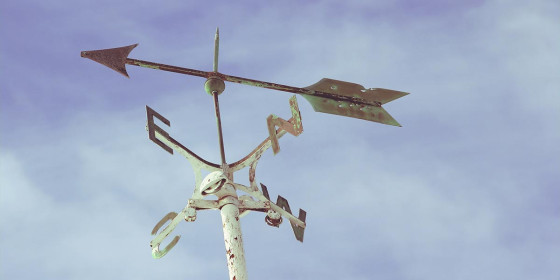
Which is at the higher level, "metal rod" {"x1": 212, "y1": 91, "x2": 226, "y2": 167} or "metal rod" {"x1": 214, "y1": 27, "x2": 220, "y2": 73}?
"metal rod" {"x1": 214, "y1": 27, "x2": 220, "y2": 73}

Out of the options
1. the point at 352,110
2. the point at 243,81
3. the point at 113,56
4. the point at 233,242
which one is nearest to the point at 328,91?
the point at 352,110

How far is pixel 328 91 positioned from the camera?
325 inches

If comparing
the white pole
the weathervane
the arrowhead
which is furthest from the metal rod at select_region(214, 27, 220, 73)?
the white pole

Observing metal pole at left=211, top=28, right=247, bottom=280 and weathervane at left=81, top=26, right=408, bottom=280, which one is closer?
metal pole at left=211, top=28, right=247, bottom=280

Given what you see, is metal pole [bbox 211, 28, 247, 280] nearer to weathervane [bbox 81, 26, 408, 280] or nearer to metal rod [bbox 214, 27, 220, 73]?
weathervane [bbox 81, 26, 408, 280]

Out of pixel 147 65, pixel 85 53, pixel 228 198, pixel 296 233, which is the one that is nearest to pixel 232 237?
pixel 228 198

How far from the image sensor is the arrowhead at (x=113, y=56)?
734cm

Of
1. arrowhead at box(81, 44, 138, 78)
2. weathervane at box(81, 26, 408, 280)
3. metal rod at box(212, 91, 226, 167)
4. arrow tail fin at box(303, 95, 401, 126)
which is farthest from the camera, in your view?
arrow tail fin at box(303, 95, 401, 126)

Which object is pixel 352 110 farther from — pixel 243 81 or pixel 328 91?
pixel 243 81

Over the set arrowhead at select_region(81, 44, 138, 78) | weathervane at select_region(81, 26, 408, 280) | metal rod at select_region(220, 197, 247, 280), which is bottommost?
metal rod at select_region(220, 197, 247, 280)

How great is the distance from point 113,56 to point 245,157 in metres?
2.03

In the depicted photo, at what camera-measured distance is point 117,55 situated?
7.43m

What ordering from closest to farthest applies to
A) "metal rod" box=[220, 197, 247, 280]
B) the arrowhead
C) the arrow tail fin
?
"metal rod" box=[220, 197, 247, 280], the arrowhead, the arrow tail fin

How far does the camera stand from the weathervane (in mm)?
6070
